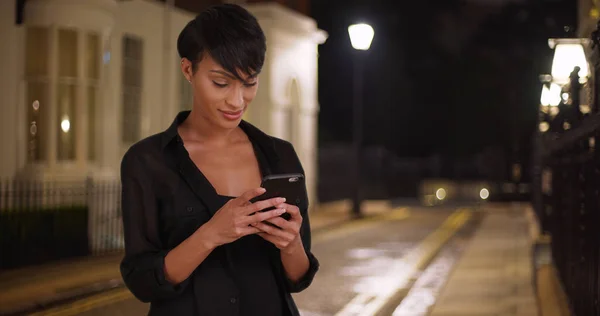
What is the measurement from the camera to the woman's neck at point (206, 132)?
220cm

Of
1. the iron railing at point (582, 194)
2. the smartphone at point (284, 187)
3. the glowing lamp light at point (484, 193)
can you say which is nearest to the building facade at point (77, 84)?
the iron railing at point (582, 194)

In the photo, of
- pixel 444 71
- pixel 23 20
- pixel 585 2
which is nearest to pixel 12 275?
pixel 23 20

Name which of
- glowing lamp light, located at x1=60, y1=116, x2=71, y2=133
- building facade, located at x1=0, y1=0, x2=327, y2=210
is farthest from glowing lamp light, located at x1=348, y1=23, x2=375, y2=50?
glowing lamp light, located at x1=60, y1=116, x2=71, y2=133

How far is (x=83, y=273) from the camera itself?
11.9 meters

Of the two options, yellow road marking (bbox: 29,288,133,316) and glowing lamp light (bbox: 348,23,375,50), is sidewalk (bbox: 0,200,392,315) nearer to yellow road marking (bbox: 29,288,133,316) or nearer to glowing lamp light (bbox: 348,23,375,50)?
yellow road marking (bbox: 29,288,133,316)

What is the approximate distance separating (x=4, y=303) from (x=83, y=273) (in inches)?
103

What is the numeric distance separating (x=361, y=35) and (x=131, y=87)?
23.4ft

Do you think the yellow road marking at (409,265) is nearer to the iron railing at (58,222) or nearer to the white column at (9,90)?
the iron railing at (58,222)

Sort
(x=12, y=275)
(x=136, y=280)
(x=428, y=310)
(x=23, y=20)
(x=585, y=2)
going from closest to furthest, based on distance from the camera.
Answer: (x=136, y=280)
(x=428, y=310)
(x=12, y=275)
(x=23, y=20)
(x=585, y=2)

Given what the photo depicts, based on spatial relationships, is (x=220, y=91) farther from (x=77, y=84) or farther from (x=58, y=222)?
(x=77, y=84)

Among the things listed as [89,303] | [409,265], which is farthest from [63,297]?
[409,265]

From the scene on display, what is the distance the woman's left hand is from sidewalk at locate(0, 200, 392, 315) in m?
7.67

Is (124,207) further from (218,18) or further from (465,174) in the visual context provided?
(465,174)

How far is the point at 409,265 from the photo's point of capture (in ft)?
44.9
